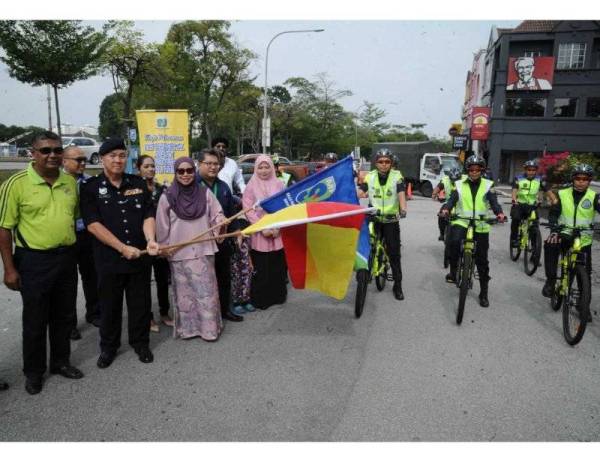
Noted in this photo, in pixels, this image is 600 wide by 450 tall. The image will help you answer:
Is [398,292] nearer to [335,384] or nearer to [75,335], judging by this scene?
[335,384]

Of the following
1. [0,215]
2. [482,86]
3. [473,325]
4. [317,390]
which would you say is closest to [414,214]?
[473,325]

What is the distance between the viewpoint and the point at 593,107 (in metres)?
29.9

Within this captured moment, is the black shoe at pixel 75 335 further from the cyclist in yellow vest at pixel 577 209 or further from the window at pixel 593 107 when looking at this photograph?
the window at pixel 593 107

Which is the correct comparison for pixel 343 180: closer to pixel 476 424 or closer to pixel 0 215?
pixel 476 424

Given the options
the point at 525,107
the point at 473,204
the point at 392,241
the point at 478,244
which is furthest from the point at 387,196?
the point at 525,107

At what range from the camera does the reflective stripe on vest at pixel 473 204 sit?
5305mm

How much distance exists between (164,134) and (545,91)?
96.6ft

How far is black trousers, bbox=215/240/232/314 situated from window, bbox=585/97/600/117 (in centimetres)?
3294

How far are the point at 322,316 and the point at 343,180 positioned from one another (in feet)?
5.21

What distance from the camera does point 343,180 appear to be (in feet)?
15.0

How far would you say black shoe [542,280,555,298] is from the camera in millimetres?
5565

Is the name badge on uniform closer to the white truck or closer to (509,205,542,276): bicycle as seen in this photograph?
(509,205,542,276): bicycle

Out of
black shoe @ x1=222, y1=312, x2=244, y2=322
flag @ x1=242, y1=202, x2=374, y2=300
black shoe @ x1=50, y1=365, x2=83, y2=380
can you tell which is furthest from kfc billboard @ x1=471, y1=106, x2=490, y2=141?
black shoe @ x1=50, y1=365, x2=83, y2=380

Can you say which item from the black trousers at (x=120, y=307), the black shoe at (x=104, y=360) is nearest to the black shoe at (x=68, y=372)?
the black shoe at (x=104, y=360)
